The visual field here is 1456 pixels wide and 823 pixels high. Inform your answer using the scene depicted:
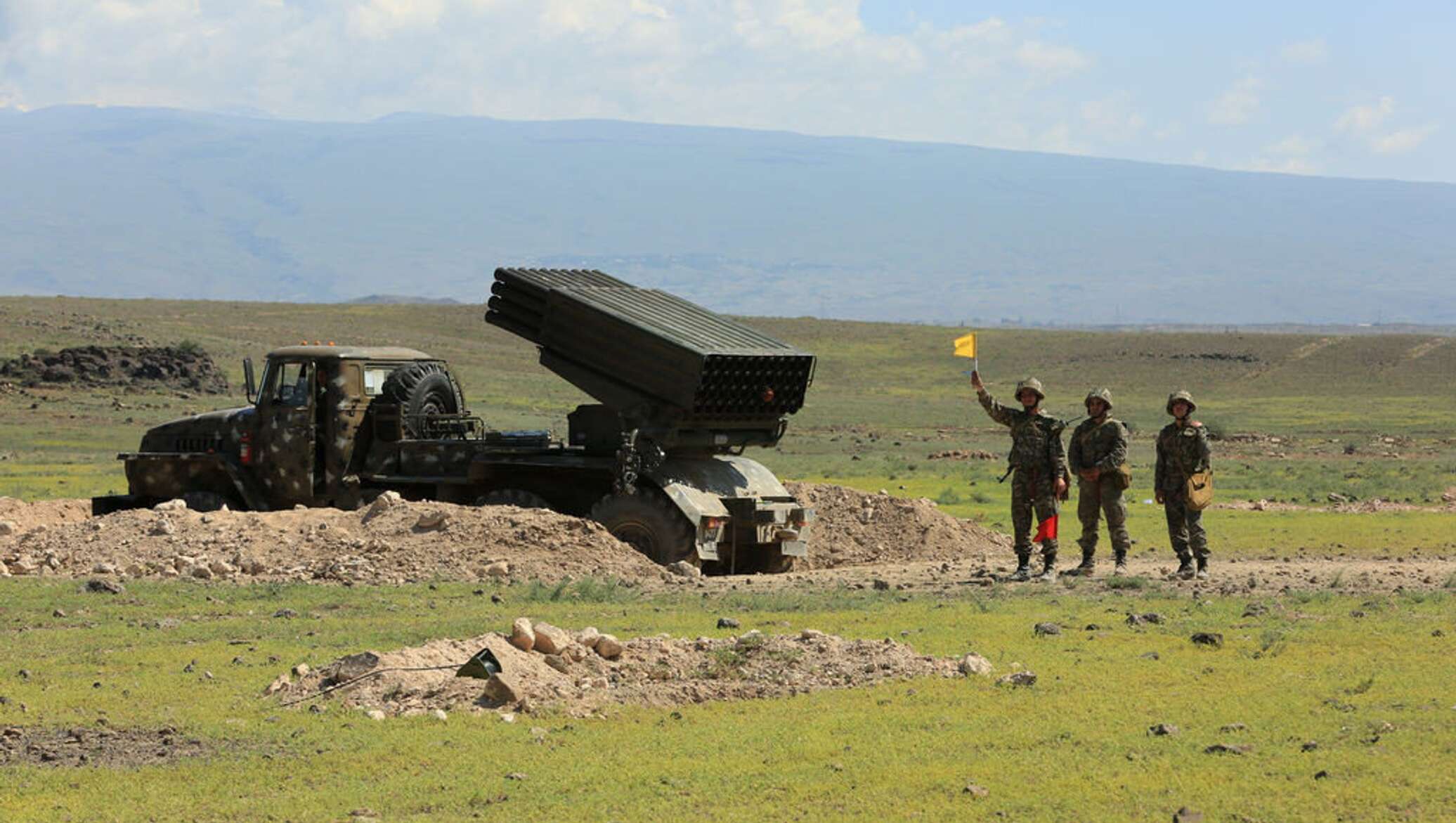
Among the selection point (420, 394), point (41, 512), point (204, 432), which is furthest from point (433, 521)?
point (41, 512)

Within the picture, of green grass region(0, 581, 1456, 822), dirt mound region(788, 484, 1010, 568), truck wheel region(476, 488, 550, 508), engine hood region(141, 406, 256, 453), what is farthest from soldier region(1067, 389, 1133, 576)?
engine hood region(141, 406, 256, 453)

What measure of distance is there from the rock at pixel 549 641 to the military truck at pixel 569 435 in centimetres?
674

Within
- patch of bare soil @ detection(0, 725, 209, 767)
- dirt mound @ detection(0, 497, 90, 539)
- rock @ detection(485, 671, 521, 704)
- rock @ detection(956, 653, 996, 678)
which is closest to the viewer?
patch of bare soil @ detection(0, 725, 209, 767)

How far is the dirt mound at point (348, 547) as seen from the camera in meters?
18.3

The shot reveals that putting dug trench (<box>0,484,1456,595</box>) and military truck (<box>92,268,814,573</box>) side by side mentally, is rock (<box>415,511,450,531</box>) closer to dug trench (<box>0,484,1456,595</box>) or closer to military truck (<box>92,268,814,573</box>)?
dug trench (<box>0,484,1456,595</box>)

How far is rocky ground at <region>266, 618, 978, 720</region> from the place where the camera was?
1150 centimetres

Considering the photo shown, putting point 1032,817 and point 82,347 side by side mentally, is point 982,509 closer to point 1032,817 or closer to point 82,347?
point 1032,817

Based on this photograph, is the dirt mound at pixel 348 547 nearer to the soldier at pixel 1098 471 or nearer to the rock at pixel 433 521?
the rock at pixel 433 521

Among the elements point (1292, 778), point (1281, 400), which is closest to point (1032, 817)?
point (1292, 778)

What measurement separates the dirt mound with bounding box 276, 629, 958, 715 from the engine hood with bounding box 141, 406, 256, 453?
9896mm

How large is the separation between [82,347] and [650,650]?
58317mm

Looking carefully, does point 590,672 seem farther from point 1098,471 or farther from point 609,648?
point 1098,471

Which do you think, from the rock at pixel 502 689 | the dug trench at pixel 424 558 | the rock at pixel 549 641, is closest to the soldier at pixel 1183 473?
the dug trench at pixel 424 558

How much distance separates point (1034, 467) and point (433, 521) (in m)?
5.75
